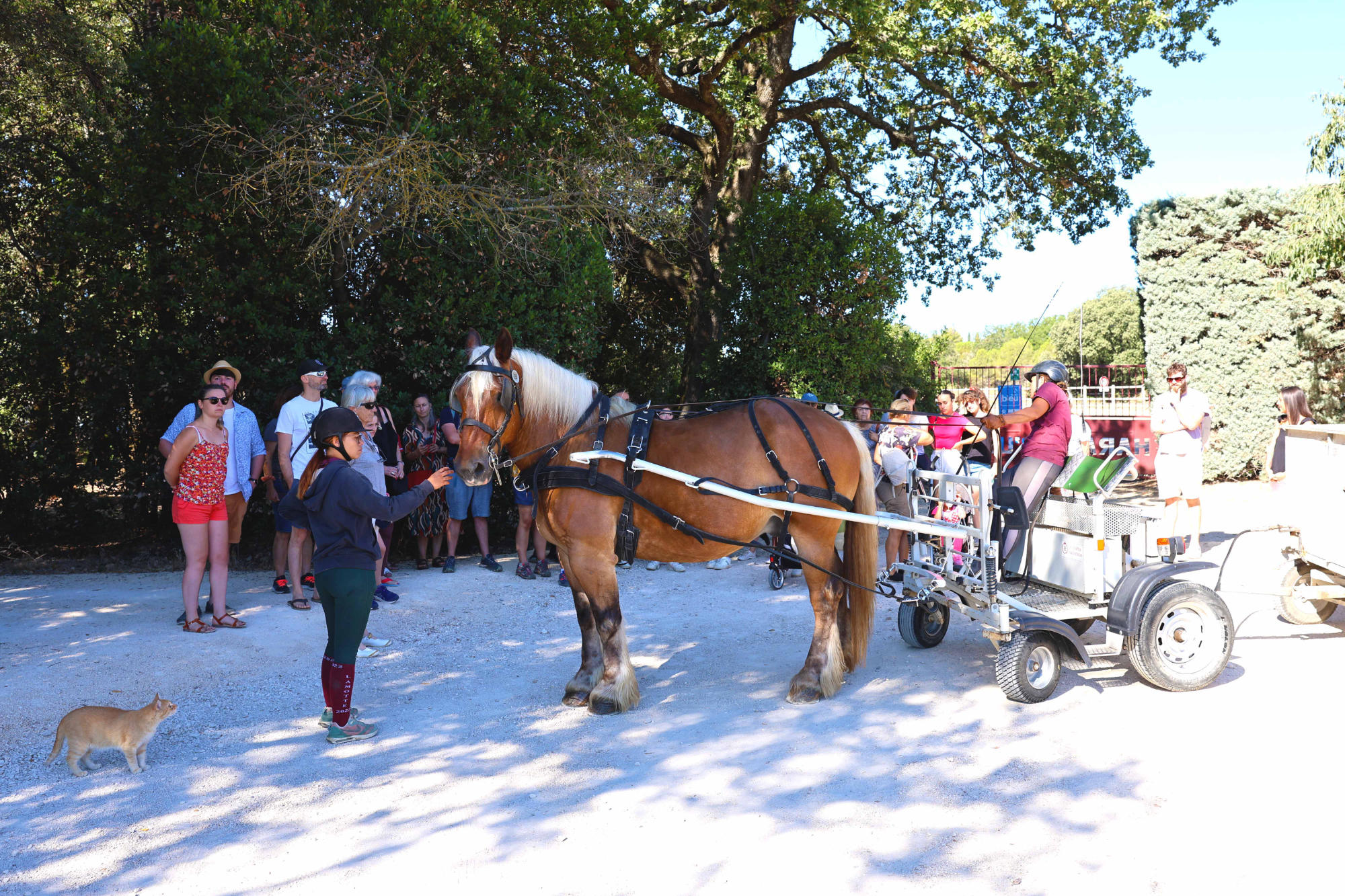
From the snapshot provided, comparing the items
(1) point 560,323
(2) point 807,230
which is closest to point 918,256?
(2) point 807,230

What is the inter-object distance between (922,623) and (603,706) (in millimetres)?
2516

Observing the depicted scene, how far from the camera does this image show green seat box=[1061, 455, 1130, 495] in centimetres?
536

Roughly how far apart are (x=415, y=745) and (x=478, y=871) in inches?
56.5

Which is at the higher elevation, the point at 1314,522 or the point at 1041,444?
the point at 1041,444

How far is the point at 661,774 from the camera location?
4.23 meters

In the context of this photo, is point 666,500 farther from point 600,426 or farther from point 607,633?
point 607,633

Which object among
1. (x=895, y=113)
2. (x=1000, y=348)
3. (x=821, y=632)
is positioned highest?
(x=1000, y=348)

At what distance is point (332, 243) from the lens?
889cm

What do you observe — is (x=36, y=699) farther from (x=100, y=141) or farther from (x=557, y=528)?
(x=100, y=141)

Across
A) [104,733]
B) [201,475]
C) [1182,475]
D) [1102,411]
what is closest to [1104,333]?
[1102,411]

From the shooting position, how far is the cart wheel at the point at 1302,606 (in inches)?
259

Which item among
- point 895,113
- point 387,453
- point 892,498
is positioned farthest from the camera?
point 895,113

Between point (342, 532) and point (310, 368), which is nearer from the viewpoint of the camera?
point (342, 532)

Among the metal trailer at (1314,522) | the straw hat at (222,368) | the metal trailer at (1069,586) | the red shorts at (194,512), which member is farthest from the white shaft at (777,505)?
the straw hat at (222,368)
